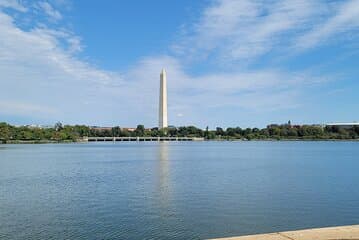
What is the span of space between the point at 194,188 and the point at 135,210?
31.8 feet

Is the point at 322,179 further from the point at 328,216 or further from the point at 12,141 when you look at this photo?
the point at 12,141

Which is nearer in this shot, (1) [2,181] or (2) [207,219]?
(2) [207,219]

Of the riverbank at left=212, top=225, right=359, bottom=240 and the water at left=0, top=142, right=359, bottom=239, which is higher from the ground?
the riverbank at left=212, top=225, right=359, bottom=240

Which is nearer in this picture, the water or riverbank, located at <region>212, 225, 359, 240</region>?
riverbank, located at <region>212, 225, 359, 240</region>

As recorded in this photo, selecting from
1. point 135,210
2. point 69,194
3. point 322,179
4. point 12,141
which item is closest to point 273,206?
point 135,210

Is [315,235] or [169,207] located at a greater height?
[315,235]

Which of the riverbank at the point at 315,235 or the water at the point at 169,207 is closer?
the riverbank at the point at 315,235

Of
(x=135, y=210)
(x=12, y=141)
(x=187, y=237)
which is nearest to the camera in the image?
(x=187, y=237)

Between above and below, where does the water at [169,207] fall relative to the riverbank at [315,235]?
below

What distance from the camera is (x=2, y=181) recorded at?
37.6 metres

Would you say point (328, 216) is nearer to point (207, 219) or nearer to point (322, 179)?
point (207, 219)

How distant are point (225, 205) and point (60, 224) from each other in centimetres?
922

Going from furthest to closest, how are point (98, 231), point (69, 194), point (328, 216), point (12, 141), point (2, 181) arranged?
point (12, 141)
point (2, 181)
point (69, 194)
point (328, 216)
point (98, 231)

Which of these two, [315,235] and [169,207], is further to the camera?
[169,207]
